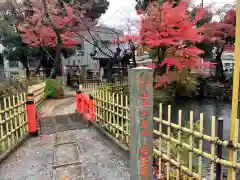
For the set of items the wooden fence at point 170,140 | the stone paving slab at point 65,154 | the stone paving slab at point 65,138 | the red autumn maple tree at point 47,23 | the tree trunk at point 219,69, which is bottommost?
the stone paving slab at point 65,154

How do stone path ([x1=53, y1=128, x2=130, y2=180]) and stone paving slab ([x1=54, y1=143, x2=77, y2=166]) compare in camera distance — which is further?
stone paving slab ([x1=54, y1=143, x2=77, y2=166])

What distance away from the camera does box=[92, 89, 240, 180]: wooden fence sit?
2966 millimetres

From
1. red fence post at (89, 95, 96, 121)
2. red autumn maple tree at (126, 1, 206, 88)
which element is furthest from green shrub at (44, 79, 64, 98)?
red fence post at (89, 95, 96, 121)

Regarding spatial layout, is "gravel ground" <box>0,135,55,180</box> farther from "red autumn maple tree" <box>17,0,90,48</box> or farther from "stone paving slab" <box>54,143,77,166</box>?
"red autumn maple tree" <box>17,0,90,48</box>

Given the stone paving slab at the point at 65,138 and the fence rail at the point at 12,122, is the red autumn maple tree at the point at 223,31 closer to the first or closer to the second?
the stone paving slab at the point at 65,138

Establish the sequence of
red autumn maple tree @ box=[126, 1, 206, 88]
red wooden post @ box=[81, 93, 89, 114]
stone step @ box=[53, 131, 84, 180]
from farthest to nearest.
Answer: red autumn maple tree @ box=[126, 1, 206, 88]
red wooden post @ box=[81, 93, 89, 114]
stone step @ box=[53, 131, 84, 180]

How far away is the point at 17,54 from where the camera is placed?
62.3 feet

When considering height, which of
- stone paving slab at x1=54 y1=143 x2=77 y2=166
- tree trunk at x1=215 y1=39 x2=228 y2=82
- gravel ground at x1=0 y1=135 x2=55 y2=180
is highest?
tree trunk at x1=215 y1=39 x2=228 y2=82

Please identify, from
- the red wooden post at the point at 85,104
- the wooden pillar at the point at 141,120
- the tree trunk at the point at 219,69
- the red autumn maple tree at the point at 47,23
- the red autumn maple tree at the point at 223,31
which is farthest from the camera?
the tree trunk at the point at 219,69

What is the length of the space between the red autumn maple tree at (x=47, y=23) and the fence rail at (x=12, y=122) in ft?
35.2

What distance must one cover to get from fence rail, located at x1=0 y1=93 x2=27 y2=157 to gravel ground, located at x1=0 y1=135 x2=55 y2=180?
0.86 feet

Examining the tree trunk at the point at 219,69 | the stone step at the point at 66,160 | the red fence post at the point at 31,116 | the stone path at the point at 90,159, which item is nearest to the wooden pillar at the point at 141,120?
the stone path at the point at 90,159

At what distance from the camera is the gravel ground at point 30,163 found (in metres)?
3.81

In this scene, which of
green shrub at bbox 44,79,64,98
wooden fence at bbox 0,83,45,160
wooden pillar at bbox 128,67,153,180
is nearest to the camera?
wooden pillar at bbox 128,67,153,180
